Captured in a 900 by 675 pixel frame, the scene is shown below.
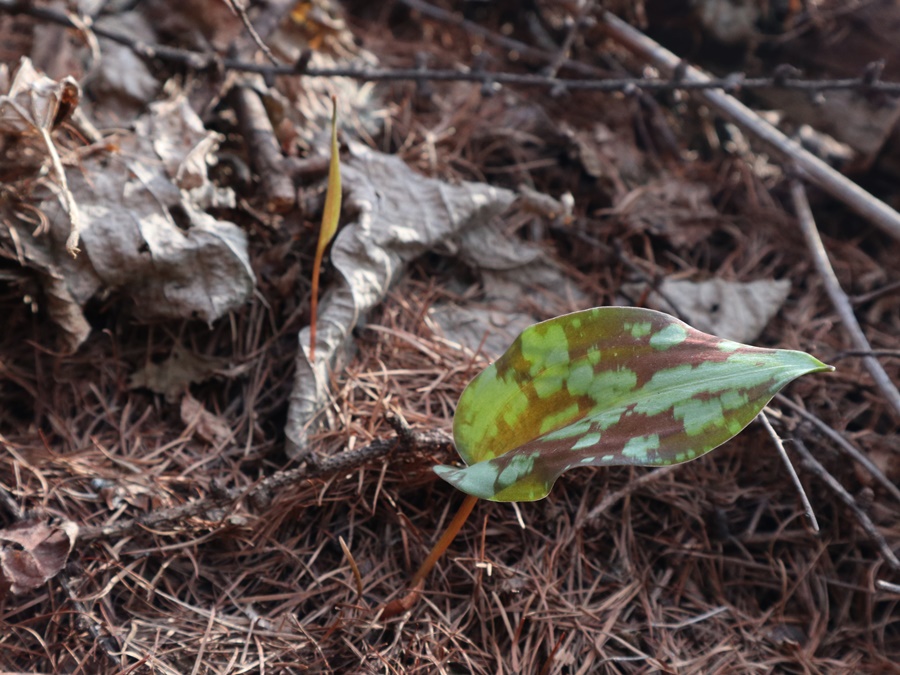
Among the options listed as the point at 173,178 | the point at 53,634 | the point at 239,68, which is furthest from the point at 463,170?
the point at 53,634

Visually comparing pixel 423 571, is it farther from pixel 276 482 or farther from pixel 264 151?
pixel 264 151

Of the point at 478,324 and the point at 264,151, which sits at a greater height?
the point at 264,151

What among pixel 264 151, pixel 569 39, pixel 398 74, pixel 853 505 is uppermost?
pixel 569 39

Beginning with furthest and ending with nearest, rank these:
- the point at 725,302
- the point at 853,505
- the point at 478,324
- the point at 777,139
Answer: the point at 777,139 → the point at 725,302 → the point at 478,324 → the point at 853,505

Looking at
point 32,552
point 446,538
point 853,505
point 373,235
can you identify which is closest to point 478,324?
point 373,235

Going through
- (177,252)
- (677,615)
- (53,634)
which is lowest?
(53,634)

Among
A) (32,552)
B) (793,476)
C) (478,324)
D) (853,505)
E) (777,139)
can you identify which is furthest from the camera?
(777,139)

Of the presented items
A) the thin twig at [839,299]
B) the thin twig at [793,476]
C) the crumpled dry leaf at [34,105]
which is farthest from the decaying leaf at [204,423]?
the thin twig at [839,299]

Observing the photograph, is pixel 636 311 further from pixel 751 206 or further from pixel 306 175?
pixel 751 206
